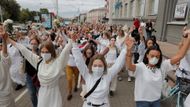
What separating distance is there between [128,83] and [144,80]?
4801mm

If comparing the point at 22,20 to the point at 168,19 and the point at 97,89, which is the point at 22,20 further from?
the point at 97,89

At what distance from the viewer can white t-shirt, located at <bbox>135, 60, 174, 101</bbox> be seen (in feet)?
11.7

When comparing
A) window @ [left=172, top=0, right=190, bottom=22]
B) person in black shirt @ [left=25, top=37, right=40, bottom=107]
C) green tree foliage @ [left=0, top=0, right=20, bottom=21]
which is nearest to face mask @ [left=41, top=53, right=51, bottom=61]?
person in black shirt @ [left=25, top=37, right=40, bottom=107]

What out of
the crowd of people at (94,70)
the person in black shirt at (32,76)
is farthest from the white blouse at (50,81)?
the person in black shirt at (32,76)

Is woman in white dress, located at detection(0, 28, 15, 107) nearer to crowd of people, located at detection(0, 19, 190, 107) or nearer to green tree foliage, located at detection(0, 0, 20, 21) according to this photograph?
crowd of people, located at detection(0, 19, 190, 107)

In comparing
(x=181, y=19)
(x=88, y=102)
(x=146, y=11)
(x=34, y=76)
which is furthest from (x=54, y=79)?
(x=146, y=11)

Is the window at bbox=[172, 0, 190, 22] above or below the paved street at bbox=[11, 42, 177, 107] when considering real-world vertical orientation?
above

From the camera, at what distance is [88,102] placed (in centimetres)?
357

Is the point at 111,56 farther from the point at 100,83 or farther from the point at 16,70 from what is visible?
the point at 100,83

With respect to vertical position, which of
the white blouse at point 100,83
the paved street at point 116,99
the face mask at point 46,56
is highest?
the face mask at point 46,56

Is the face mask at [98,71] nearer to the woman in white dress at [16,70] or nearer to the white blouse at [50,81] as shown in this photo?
the white blouse at [50,81]

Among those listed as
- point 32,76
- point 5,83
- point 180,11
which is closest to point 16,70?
point 32,76

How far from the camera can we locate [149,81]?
356 centimetres

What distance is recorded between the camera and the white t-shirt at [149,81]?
11.7 feet
